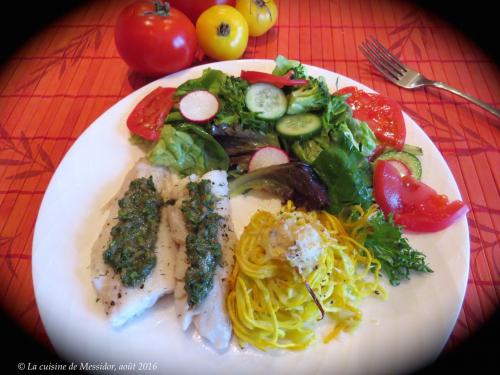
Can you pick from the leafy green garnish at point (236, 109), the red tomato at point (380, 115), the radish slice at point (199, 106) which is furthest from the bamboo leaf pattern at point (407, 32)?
the radish slice at point (199, 106)

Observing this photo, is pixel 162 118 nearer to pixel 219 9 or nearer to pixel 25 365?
pixel 219 9

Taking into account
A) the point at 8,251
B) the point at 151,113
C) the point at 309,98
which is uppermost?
the point at 309,98

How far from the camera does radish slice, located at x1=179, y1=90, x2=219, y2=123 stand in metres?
2.96

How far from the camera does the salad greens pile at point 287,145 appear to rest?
257 centimetres

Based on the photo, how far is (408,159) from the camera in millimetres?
2818

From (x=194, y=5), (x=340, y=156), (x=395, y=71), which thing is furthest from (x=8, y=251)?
(x=395, y=71)

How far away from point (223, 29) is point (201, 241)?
2175 mm

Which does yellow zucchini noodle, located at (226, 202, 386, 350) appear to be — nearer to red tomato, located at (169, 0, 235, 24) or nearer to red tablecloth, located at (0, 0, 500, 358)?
red tablecloth, located at (0, 0, 500, 358)

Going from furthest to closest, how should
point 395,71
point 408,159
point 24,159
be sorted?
1. point 395,71
2. point 24,159
3. point 408,159

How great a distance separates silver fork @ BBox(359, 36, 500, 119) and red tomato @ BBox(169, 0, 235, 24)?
1.56 metres

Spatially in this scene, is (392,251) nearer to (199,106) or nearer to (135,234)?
(135,234)

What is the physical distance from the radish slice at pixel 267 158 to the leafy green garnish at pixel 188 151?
223mm

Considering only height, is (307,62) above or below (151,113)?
above

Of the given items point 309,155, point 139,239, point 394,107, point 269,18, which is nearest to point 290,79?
point 309,155
